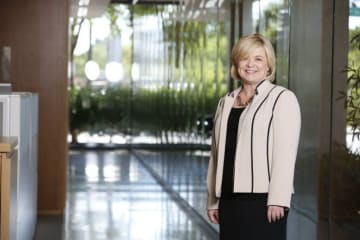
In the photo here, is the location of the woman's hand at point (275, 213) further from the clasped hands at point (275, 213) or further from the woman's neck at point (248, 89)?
the woman's neck at point (248, 89)

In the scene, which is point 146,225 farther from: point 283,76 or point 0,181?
point 0,181

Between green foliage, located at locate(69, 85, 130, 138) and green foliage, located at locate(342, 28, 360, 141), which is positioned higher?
green foliage, located at locate(342, 28, 360, 141)

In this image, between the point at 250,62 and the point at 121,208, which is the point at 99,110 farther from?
the point at 250,62

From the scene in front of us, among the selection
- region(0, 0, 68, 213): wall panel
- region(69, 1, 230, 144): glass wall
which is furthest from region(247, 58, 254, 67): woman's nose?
region(0, 0, 68, 213): wall panel

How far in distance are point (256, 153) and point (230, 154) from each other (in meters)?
0.14

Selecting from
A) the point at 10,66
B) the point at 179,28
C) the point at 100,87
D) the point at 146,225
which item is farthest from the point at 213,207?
the point at 100,87

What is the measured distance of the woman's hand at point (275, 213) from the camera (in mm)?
3600

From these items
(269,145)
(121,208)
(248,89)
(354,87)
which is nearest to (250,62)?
(248,89)

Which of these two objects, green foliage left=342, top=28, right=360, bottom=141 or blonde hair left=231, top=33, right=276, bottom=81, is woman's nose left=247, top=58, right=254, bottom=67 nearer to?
blonde hair left=231, top=33, right=276, bottom=81

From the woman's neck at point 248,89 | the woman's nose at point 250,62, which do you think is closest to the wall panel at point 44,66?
the woman's neck at point 248,89

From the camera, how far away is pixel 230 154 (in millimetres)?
3768

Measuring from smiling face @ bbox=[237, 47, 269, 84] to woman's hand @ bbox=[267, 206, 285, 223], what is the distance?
55 centimetres

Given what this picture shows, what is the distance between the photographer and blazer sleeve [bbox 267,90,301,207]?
3.60m

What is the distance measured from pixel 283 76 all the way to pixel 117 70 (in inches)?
654
